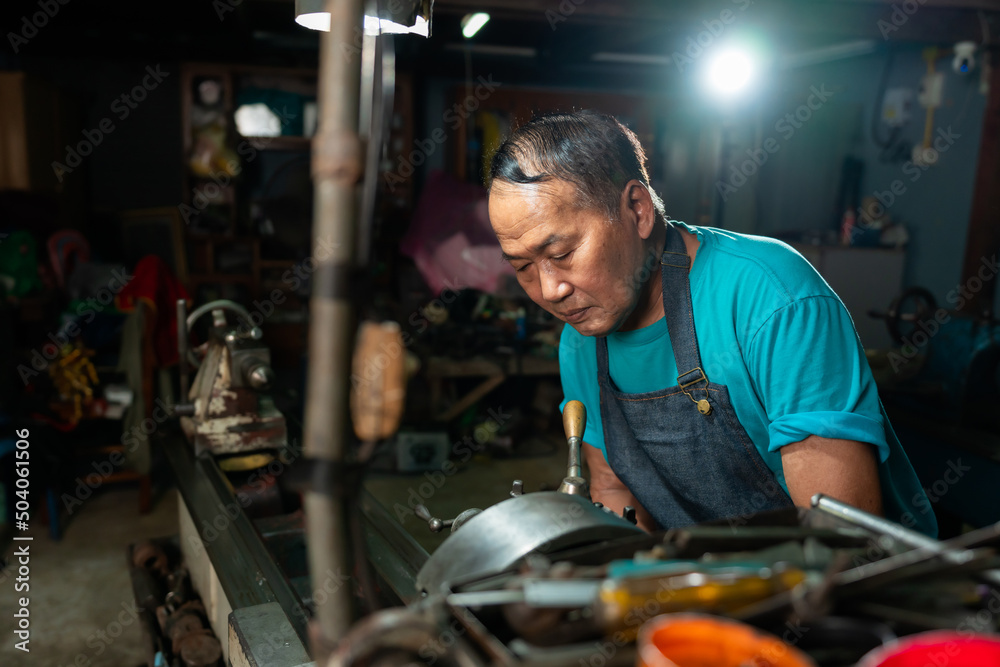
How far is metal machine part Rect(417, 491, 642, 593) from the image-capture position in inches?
31.6

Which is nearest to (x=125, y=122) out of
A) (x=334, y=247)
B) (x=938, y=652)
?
(x=334, y=247)

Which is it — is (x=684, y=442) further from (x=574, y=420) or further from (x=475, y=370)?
(x=475, y=370)

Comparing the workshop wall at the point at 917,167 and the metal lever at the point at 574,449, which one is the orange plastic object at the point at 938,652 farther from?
the workshop wall at the point at 917,167

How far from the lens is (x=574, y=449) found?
1153 mm

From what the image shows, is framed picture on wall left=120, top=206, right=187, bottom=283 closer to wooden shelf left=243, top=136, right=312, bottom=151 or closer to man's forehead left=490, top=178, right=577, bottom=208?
wooden shelf left=243, top=136, right=312, bottom=151

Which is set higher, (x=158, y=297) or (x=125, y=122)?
(x=125, y=122)

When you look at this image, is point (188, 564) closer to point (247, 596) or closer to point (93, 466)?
point (247, 596)

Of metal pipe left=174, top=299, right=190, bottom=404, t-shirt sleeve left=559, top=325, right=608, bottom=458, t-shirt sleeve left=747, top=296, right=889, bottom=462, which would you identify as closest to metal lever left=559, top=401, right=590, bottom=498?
t-shirt sleeve left=747, top=296, right=889, bottom=462

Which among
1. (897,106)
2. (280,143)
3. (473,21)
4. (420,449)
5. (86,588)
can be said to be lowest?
(86,588)

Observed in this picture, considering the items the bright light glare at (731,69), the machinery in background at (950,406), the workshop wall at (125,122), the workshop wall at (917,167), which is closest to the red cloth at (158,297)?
the workshop wall at (125,122)

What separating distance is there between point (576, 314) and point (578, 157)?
30 centimetres

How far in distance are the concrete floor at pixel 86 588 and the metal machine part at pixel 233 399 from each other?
1239 mm

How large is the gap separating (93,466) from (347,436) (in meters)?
4.54

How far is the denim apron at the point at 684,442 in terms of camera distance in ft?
4.70
